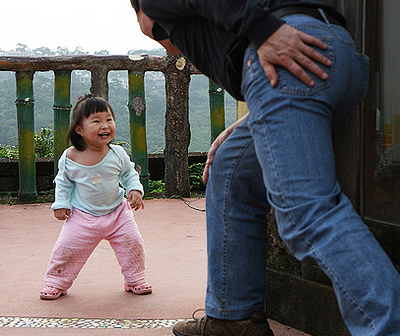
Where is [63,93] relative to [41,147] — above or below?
above

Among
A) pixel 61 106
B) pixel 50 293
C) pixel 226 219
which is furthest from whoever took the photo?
pixel 61 106

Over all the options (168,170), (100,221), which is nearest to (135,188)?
(100,221)

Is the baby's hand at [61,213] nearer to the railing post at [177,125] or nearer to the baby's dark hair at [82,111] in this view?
the baby's dark hair at [82,111]

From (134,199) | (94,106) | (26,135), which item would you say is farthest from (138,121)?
(134,199)

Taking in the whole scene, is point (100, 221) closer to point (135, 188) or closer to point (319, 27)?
point (135, 188)

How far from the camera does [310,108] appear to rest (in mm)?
1491

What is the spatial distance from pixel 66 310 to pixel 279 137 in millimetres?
1528

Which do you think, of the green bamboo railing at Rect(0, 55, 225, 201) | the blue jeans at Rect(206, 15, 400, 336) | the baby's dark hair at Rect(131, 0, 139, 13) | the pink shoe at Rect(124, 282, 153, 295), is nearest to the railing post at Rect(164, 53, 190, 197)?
the green bamboo railing at Rect(0, 55, 225, 201)

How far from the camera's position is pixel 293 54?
4.90 ft

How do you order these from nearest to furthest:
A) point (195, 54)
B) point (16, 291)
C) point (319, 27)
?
point (319, 27), point (195, 54), point (16, 291)

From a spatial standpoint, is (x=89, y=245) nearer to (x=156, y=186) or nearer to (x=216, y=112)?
(x=216, y=112)

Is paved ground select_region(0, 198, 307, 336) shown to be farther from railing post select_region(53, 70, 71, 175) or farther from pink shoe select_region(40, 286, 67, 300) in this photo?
railing post select_region(53, 70, 71, 175)

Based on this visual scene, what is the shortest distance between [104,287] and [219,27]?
173cm

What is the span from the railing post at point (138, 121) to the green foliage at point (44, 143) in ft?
3.73
